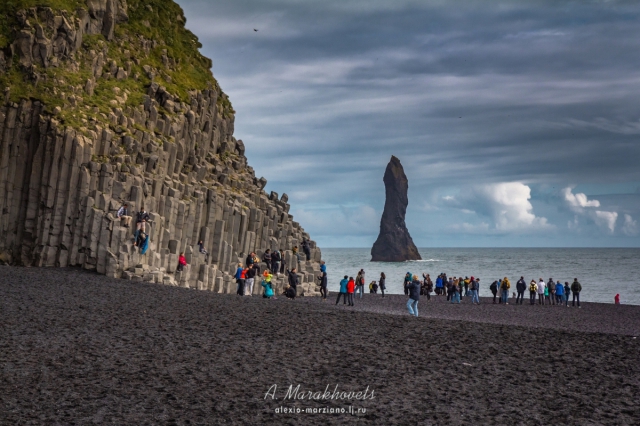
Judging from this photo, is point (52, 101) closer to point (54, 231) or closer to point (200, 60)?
point (54, 231)

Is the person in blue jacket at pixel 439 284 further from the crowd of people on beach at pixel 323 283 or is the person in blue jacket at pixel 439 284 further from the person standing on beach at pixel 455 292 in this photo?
the person standing on beach at pixel 455 292

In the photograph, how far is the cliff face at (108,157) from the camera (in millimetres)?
40156

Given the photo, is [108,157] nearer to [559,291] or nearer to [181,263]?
[181,263]

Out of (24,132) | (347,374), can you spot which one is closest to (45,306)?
(347,374)

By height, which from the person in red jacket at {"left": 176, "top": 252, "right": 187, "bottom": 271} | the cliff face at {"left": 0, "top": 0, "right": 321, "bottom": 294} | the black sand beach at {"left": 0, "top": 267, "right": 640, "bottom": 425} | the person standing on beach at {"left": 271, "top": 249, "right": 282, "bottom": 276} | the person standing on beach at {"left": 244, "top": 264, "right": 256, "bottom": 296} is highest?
the cliff face at {"left": 0, "top": 0, "right": 321, "bottom": 294}

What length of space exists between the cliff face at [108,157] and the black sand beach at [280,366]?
38.9 feet

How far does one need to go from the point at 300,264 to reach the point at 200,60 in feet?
73.6

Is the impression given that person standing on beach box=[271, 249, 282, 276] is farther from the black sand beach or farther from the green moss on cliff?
the black sand beach

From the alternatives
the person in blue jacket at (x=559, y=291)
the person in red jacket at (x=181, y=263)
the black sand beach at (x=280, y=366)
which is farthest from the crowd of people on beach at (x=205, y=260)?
the person in blue jacket at (x=559, y=291)

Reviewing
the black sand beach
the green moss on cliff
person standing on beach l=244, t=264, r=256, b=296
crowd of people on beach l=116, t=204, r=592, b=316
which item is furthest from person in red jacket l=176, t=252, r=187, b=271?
the black sand beach

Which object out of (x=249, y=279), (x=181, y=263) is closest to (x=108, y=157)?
(x=181, y=263)

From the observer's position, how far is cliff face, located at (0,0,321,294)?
40156 millimetres

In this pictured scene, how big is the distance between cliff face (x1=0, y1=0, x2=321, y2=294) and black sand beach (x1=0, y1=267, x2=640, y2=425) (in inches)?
466

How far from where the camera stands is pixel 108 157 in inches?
1674
